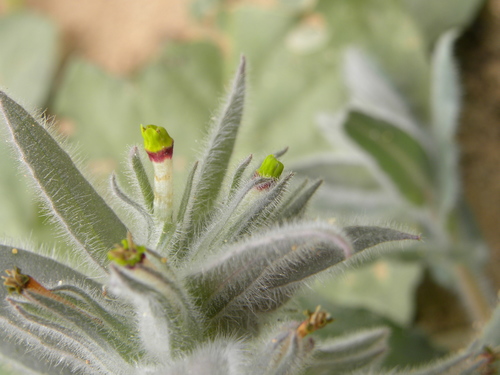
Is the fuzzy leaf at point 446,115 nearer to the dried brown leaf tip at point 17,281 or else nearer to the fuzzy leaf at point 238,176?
the fuzzy leaf at point 238,176

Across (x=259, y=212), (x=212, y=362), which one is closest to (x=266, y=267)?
(x=259, y=212)

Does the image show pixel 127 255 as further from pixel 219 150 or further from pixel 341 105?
pixel 341 105

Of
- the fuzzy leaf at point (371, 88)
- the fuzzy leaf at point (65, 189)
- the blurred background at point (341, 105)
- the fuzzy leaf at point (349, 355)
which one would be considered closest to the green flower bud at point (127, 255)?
the fuzzy leaf at point (65, 189)

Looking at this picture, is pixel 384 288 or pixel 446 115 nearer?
pixel 446 115

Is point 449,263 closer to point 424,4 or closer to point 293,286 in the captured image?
point 424,4

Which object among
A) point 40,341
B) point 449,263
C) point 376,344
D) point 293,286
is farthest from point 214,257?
point 449,263

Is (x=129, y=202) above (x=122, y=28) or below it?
below

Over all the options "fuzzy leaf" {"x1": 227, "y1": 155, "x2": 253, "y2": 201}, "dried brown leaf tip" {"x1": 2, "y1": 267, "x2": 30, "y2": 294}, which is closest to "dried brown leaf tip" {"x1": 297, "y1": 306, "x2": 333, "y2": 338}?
"fuzzy leaf" {"x1": 227, "y1": 155, "x2": 253, "y2": 201}
